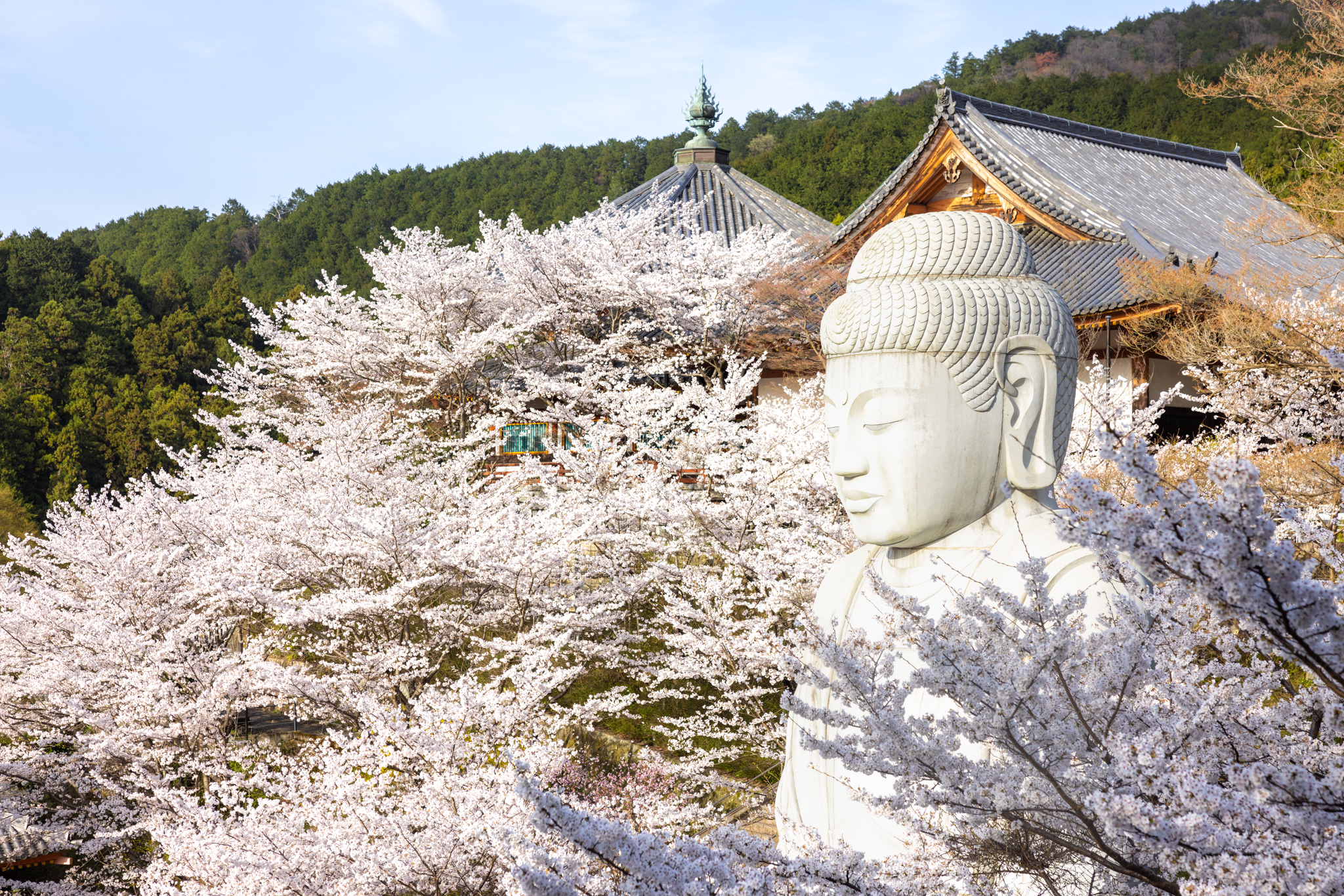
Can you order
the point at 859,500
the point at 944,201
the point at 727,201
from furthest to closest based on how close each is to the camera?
the point at 727,201 < the point at 944,201 < the point at 859,500

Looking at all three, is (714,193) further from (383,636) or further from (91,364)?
(91,364)

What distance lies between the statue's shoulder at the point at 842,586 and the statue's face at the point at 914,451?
9.3 inches

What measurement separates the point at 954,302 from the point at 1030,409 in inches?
16.7

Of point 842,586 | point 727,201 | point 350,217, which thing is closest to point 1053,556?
point 842,586

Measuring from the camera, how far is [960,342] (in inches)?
117

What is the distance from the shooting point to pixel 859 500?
123 inches

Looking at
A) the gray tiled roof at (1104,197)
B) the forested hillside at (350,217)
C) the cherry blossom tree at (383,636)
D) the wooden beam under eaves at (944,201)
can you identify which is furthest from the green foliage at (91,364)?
the gray tiled roof at (1104,197)

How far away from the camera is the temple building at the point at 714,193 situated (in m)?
19.8

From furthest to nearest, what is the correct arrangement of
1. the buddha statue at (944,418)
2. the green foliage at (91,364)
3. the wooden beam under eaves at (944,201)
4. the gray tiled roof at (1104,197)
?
the green foliage at (91,364)
the wooden beam under eaves at (944,201)
the gray tiled roof at (1104,197)
the buddha statue at (944,418)

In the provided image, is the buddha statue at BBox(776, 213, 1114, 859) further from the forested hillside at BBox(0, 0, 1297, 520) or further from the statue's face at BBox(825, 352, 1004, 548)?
the forested hillside at BBox(0, 0, 1297, 520)

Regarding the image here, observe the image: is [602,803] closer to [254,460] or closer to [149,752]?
[149,752]

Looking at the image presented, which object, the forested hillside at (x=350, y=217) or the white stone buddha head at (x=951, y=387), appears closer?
the white stone buddha head at (x=951, y=387)

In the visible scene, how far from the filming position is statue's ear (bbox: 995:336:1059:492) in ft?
9.83

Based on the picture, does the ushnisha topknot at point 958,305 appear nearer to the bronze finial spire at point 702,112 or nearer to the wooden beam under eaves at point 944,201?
the wooden beam under eaves at point 944,201
